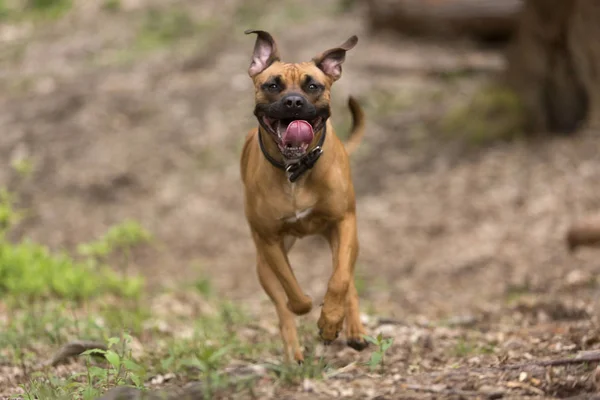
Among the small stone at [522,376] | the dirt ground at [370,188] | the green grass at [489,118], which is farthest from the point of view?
the green grass at [489,118]

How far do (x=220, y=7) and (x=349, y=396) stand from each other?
14066 mm

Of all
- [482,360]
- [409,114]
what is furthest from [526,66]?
[482,360]

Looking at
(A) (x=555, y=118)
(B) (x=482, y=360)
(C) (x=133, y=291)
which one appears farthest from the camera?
(A) (x=555, y=118)

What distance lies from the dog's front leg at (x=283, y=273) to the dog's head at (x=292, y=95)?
1.96 ft

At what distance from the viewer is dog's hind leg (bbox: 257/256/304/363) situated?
4828 millimetres

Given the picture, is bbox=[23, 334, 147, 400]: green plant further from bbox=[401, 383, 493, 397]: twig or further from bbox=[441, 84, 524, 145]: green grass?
bbox=[441, 84, 524, 145]: green grass

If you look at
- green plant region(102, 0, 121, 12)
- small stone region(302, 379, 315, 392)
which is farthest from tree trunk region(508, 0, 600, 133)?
Result: green plant region(102, 0, 121, 12)

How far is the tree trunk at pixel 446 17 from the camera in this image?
1359 centimetres

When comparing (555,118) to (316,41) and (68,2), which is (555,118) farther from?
(68,2)

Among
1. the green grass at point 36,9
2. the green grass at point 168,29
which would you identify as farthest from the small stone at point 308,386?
the green grass at point 36,9

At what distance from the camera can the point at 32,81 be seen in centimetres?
1376

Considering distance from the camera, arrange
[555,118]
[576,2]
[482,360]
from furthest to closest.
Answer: [555,118] < [576,2] < [482,360]

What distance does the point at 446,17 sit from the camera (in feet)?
46.2

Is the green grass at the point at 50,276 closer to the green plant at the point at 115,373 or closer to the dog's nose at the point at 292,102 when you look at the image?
the green plant at the point at 115,373
